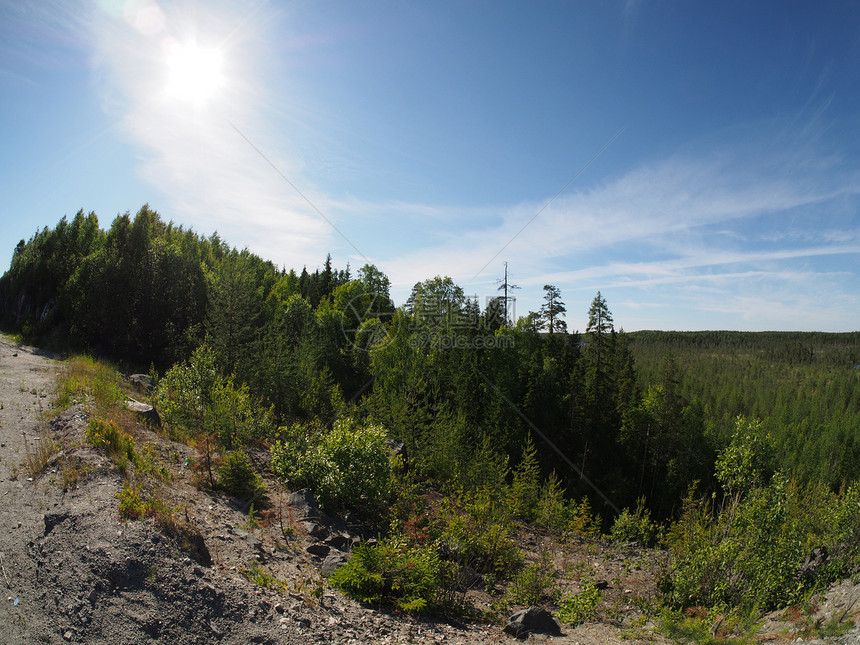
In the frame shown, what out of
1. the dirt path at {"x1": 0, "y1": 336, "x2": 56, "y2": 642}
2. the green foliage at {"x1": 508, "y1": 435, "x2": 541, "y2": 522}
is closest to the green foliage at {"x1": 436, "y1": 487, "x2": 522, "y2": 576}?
the green foliage at {"x1": 508, "y1": 435, "x2": 541, "y2": 522}

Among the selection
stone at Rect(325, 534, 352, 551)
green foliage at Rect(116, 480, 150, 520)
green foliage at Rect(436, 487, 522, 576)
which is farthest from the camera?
green foliage at Rect(436, 487, 522, 576)

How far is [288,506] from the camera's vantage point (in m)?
11.2

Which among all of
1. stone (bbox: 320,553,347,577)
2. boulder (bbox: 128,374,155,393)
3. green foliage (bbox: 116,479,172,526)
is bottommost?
stone (bbox: 320,553,347,577)

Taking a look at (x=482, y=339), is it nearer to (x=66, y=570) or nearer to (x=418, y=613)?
(x=418, y=613)

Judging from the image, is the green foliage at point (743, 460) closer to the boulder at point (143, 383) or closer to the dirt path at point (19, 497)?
the dirt path at point (19, 497)

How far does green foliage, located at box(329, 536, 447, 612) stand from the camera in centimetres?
804

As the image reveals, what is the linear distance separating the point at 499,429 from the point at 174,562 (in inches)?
1144

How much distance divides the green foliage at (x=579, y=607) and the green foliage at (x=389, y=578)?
325cm

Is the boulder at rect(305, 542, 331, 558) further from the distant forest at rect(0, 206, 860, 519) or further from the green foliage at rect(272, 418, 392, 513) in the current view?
the distant forest at rect(0, 206, 860, 519)

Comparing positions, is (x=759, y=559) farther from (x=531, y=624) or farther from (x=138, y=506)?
(x=138, y=506)

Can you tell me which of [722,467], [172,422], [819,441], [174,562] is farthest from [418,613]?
[819,441]

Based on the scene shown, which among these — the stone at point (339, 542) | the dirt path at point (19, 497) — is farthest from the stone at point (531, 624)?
the dirt path at point (19, 497)

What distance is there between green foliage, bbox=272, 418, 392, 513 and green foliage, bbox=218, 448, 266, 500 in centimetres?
119

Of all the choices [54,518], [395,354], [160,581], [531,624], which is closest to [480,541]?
[531,624]
